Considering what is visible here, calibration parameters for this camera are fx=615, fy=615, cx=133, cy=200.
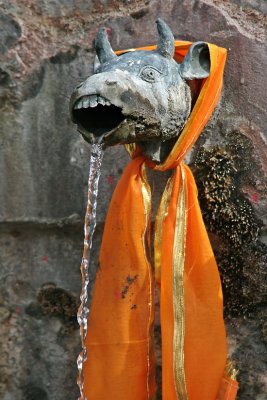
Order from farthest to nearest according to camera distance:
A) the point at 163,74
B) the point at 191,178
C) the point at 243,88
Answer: the point at 243,88 → the point at 191,178 → the point at 163,74

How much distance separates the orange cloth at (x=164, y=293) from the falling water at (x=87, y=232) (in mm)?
22

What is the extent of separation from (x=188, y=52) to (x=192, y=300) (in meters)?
0.57

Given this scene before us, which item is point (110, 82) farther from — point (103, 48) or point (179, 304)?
point (179, 304)

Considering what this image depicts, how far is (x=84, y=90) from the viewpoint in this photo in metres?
1.22

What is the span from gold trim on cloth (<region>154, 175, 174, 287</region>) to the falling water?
0.16 metres

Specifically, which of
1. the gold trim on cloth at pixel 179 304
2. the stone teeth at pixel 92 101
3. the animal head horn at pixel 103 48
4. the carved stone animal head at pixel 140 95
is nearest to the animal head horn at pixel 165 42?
the carved stone animal head at pixel 140 95

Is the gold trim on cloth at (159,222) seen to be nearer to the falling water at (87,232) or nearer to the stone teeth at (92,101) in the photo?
the falling water at (87,232)

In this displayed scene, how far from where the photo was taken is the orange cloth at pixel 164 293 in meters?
1.42

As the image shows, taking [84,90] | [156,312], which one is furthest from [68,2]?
[156,312]

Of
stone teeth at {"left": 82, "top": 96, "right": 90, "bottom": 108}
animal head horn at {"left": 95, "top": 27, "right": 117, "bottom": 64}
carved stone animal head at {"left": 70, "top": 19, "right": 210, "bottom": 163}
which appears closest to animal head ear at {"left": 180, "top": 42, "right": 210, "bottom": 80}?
carved stone animal head at {"left": 70, "top": 19, "right": 210, "bottom": 163}

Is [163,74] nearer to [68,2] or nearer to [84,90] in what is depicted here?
[84,90]

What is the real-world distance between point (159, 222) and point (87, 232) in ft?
0.70

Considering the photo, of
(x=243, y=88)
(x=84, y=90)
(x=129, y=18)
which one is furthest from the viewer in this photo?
(x=129, y=18)

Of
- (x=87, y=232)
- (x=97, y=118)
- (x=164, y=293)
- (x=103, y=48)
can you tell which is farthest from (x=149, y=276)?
(x=103, y=48)
